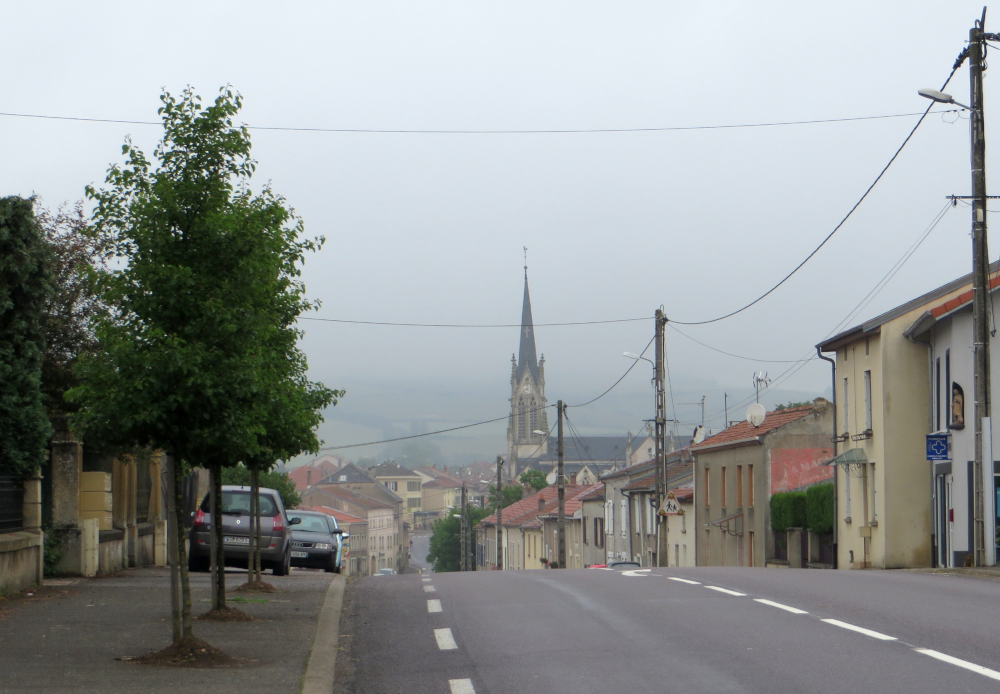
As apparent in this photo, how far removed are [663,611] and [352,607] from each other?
417 centimetres

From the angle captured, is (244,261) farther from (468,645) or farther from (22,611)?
(22,611)

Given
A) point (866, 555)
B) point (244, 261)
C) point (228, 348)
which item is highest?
point (244, 261)

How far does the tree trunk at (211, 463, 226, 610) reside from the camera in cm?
1327

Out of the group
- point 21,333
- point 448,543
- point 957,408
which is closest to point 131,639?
point 21,333

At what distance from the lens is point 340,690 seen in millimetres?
8562

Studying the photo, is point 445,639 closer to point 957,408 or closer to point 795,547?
point 957,408

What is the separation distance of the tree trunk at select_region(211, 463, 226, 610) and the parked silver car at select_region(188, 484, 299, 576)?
25.9 ft

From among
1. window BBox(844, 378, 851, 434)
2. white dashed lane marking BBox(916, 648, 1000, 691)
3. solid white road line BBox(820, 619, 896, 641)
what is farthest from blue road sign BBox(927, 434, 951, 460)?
white dashed lane marking BBox(916, 648, 1000, 691)

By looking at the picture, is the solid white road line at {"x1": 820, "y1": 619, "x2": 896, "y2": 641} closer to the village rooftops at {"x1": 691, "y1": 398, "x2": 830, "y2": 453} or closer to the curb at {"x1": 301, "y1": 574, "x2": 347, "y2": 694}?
the curb at {"x1": 301, "y1": 574, "x2": 347, "y2": 694}

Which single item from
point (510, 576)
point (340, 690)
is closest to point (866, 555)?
point (510, 576)

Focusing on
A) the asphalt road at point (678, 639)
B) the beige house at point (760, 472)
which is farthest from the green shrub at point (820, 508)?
the asphalt road at point (678, 639)

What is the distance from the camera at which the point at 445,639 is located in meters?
11.1

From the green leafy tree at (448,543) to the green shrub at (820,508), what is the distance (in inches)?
2946

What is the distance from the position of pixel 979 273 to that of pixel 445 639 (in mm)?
15812
